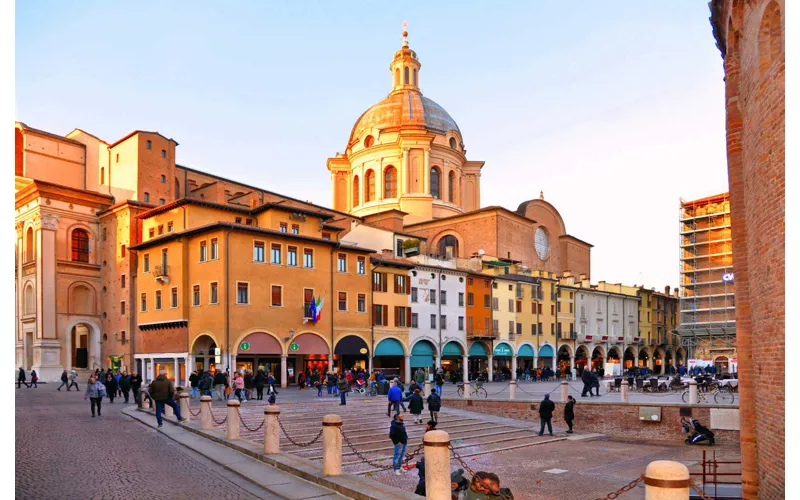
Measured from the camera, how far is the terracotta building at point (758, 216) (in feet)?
30.7

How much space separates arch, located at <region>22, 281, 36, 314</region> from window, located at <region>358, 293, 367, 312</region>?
1038 inches

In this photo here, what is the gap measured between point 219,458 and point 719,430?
17294 millimetres

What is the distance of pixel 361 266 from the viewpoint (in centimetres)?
4603

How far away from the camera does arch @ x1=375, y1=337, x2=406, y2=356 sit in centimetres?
4662

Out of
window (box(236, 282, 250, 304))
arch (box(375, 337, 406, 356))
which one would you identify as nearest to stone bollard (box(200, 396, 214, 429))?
window (box(236, 282, 250, 304))

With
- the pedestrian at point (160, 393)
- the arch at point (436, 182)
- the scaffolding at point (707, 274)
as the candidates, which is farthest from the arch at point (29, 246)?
the scaffolding at point (707, 274)

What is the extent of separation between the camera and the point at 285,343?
39938mm

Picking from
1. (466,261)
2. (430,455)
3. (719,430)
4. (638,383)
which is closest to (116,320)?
(466,261)

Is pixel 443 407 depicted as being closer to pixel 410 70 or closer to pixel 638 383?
pixel 638 383

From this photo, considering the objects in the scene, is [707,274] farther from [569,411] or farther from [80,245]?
[80,245]

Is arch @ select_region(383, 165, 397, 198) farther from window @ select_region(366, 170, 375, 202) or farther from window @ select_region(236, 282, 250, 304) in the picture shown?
window @ select_region(236, 282, 250, 304)

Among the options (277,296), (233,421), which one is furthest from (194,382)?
(233,421)

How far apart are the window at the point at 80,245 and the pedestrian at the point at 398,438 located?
1778 inches

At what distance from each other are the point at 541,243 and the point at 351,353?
39.1 metres
